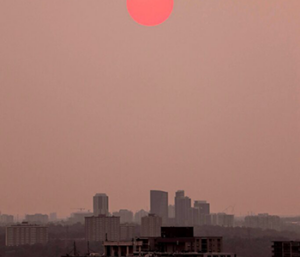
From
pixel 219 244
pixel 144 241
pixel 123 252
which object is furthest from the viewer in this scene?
pixel 219 244

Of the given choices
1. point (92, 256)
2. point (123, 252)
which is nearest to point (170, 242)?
point (123, 252)

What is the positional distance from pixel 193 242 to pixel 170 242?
8.84m

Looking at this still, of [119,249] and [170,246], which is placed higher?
[170,246]

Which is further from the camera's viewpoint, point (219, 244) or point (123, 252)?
point (219, 244)

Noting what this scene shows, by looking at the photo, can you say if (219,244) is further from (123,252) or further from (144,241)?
(123,252)

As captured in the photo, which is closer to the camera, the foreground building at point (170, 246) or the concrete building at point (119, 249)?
the concrete building at point (119, 249)

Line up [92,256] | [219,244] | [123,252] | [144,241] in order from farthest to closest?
[219,244] < [144,241] < [123,252] < [92,256]

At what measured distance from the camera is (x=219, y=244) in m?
190

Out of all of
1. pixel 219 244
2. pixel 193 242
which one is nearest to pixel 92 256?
pixel 193 242

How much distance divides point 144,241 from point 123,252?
2062 centimetres

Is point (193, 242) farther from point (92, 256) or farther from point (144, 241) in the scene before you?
point (92, 256)

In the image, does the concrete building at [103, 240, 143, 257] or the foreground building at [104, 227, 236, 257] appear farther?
the foreground building at [104, 227, 236, 257]

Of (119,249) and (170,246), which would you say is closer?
(119,249)

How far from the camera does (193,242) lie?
563 feet
